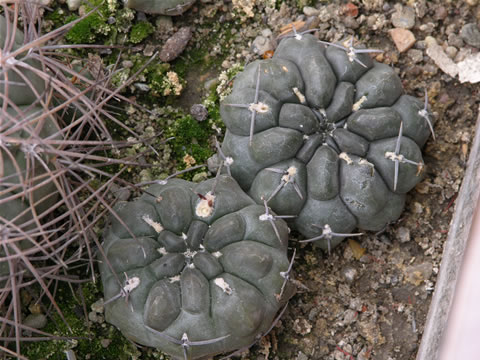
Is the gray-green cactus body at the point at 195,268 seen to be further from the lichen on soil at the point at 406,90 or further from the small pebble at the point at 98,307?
the lichen on soil at the point at 406,90

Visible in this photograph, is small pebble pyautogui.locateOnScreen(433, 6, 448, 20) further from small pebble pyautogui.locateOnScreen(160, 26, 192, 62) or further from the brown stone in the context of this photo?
small pebble pyautogui.locateOnScreen(160, 26, 192, 62)

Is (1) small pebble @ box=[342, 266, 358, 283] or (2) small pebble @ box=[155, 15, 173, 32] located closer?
(1) small pebble @ box=[342, 266, 358, 283]

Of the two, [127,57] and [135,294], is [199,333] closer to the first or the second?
[135,294]

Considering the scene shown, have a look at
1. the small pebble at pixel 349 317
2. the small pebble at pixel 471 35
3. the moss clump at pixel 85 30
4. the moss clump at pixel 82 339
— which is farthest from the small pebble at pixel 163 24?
the small pebble at pixel 349 317

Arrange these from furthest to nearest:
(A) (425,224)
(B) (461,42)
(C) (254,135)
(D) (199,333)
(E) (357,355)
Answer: (B) (461,42) → (A) (425,224) → (E) (357,355) → (C) (254,135) → (D) (199,333)

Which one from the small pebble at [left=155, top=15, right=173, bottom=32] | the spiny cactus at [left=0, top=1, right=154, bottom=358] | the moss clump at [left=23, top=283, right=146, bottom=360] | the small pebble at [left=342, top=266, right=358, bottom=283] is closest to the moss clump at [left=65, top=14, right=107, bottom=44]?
the small pebble at [left=155, top=15, right=173, bottom=32]

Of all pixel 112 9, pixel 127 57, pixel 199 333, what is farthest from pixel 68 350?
pixel 112 9

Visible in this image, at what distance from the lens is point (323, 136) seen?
2307mm

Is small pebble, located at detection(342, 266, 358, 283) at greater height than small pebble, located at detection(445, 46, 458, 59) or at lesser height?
lesser

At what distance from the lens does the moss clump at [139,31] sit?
9.09 ft

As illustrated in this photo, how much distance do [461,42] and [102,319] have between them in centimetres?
213

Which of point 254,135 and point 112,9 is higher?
point 112,9

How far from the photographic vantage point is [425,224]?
260 centimetres

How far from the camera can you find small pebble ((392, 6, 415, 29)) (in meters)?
2.80
